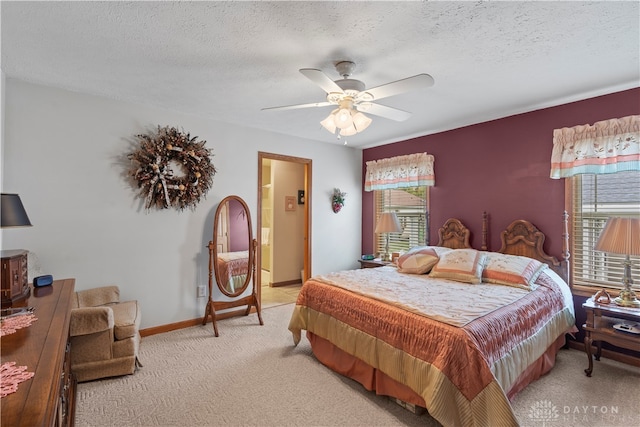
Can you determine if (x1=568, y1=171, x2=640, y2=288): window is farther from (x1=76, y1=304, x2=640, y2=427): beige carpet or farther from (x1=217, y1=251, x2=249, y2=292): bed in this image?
(x1=217, y1=251, x2=249, y2=292): bed

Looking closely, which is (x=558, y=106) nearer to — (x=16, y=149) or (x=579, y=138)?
(x=579, y=138)

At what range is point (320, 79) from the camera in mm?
1998

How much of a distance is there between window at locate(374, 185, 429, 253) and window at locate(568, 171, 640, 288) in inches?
66.4

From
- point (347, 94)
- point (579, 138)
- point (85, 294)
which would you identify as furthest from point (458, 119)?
point (85, 294)

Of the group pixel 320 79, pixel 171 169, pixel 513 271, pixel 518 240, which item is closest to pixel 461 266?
pixel 513 271

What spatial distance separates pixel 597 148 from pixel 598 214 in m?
0.62

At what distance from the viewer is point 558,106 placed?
10.4 feet

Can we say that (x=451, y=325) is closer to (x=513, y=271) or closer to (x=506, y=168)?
(x=513, y=271)

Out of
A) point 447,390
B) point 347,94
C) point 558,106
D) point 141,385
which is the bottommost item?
point 141,385

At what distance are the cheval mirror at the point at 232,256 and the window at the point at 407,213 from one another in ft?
7.18

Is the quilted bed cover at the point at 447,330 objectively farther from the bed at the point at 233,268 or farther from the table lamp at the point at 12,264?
the table lamp at the point at 12,264

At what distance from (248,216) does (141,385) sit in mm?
2093

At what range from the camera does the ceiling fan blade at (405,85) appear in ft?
6.43

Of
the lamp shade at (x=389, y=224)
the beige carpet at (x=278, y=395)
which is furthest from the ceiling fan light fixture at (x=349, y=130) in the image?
the lamp shade at (x=389, y=224)
